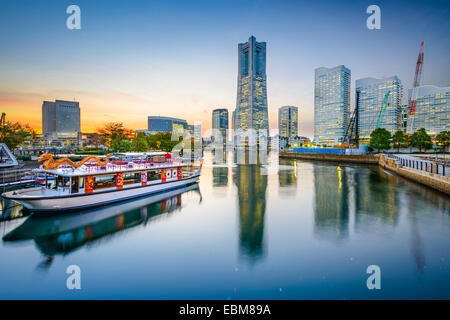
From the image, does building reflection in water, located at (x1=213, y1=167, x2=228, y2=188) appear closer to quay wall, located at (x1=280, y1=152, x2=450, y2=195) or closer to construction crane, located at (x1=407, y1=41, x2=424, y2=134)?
quay wall, located at (x1=280, y1=152, x2=450, y2=195)

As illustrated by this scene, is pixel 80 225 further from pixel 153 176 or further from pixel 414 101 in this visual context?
pixel 414 101

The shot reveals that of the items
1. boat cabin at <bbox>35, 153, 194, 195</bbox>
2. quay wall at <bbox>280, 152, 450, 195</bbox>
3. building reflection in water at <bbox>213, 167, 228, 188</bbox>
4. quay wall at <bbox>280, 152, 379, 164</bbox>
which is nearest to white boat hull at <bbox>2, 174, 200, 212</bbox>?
boat cabin at <bbox>35, 153, 194, 195</bbox>

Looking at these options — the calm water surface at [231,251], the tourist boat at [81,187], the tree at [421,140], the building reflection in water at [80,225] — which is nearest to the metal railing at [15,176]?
the tourist boat at [81,187]

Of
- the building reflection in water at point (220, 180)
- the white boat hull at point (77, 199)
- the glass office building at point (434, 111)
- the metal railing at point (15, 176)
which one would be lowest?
the building reflection in water at point (220, 180)

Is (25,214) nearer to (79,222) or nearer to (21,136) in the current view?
(79,222)

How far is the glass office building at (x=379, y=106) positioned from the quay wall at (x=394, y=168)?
95.6m

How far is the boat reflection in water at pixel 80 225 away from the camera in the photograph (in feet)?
40.9

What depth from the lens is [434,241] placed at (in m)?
12.7

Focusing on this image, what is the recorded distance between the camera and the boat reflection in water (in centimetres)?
1245

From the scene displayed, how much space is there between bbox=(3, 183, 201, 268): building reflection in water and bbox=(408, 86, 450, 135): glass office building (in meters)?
171

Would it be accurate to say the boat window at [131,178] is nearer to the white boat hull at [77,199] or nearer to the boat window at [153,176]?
the boat window at [153,176]

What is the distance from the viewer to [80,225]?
48.5ft
